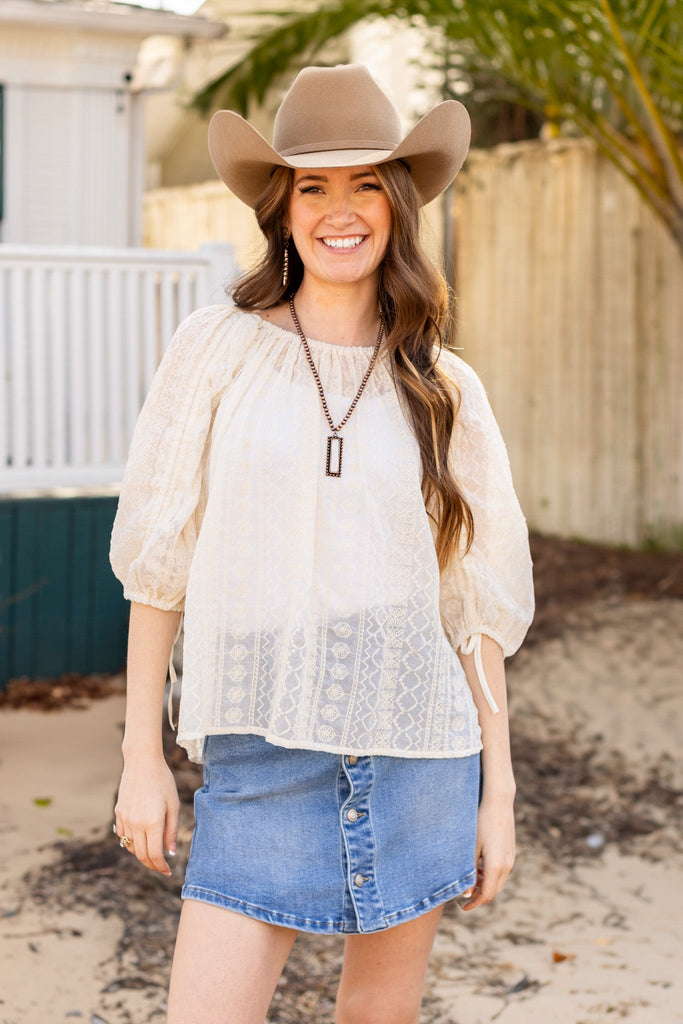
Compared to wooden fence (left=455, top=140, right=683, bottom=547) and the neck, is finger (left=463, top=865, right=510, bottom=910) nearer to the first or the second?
the neck

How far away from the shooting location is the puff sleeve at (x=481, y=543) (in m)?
2.00

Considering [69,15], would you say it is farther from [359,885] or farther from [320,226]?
[359,885]

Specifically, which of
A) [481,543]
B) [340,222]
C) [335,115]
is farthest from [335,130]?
[481,543]

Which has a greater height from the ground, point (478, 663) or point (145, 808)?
point (478, 663)

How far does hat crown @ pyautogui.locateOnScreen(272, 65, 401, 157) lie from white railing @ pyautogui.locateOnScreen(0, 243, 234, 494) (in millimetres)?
3867

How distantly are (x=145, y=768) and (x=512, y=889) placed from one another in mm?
2454

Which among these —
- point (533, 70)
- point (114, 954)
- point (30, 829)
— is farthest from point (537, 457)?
point (114, 954)

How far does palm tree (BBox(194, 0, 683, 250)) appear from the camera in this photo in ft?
17.9

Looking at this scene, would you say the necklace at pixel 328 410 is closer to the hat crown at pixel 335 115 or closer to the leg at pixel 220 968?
the hat crown at pixel 335 115

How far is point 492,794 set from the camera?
1955 mm

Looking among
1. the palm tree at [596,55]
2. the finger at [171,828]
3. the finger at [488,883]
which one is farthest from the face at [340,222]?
the palm tree at [596,55]

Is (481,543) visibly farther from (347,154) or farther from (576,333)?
(576,333)

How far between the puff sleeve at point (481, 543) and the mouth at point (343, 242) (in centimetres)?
24

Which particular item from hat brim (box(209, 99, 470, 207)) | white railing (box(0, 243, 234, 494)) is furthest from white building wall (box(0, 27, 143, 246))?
hat brim (box(209, 99, 470, 207))
